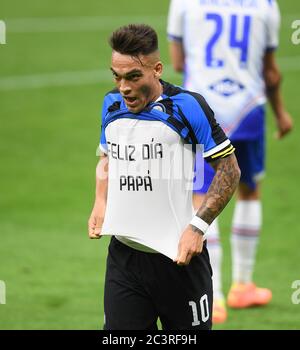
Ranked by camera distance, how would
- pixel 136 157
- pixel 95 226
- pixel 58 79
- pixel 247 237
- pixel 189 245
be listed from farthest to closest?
1. pixel 58 79
2. pixel 247 237
3. pixel 95 226
4. pixel 136 157
5. pixel 189 245

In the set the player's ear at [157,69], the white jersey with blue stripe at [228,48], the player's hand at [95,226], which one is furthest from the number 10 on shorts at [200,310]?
the white jersey with blue stripe at [228,48]

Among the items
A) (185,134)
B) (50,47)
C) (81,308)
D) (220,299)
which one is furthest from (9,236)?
(50,47)

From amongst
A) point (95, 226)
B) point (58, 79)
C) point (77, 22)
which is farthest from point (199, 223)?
point (77, 22)

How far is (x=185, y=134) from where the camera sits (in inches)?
222

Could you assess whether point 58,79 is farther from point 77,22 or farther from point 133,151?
point 133,151

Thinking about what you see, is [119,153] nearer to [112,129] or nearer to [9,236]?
[112,129]

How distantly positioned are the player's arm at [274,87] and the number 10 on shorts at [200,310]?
3.31 m

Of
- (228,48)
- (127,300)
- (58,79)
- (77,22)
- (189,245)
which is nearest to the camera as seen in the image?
(189,245)

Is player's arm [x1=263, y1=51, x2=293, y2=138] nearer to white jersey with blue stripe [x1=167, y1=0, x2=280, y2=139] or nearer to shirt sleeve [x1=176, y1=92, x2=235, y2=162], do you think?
white jersey with blue stripe [x1=167, y1=0, x2=280, y2=139]

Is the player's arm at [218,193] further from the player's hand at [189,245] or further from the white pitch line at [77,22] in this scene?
the white pitch line at [77,22]

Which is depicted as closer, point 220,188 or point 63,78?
point 220,188

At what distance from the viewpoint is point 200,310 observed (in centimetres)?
586

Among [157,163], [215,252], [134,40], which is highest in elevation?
[134,40]

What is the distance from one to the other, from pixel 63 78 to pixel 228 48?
410 inches
